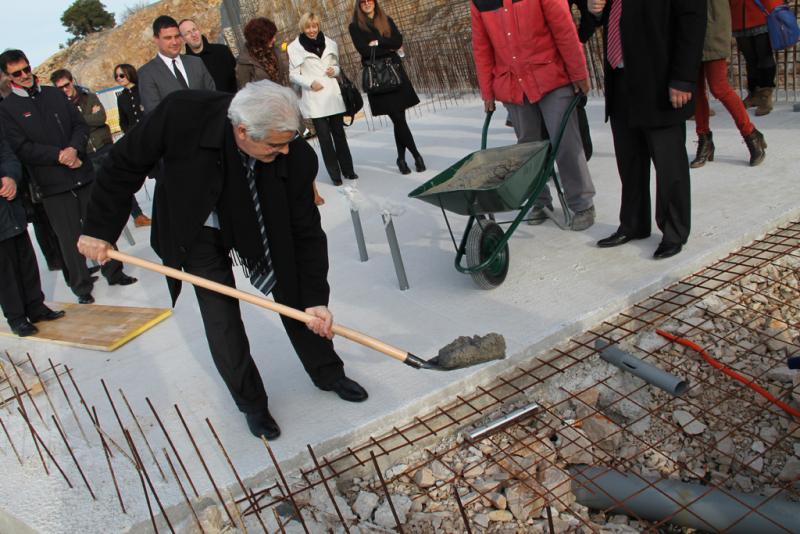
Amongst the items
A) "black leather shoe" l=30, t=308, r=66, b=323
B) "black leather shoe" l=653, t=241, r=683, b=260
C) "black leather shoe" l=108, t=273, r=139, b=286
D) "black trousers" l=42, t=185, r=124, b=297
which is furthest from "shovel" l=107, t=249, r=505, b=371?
"black leather shoe" l=108, t=273, r=139, b=286

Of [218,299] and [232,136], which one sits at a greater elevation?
[232,136]

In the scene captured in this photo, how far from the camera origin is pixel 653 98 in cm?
361

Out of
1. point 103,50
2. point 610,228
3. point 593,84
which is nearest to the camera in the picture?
point 610,228

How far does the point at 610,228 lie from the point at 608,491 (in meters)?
2.22

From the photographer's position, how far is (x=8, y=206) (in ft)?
15.0

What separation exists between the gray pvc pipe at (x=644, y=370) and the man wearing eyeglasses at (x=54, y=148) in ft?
13.5

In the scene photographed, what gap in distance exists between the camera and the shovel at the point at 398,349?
2.73 m

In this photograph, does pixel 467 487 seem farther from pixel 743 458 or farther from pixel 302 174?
pixel 302 174

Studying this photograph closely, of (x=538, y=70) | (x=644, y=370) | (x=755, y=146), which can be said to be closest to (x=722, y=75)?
(x=755, y=146)

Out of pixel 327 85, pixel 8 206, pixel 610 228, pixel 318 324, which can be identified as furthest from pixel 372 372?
pixel 327 85

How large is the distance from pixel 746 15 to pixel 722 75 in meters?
1.33

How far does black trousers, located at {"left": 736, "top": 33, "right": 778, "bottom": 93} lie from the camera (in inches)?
224

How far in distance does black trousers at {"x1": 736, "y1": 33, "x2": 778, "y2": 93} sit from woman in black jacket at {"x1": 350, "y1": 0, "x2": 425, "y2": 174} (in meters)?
3.02

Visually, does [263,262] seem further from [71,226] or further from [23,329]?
[71,226]
